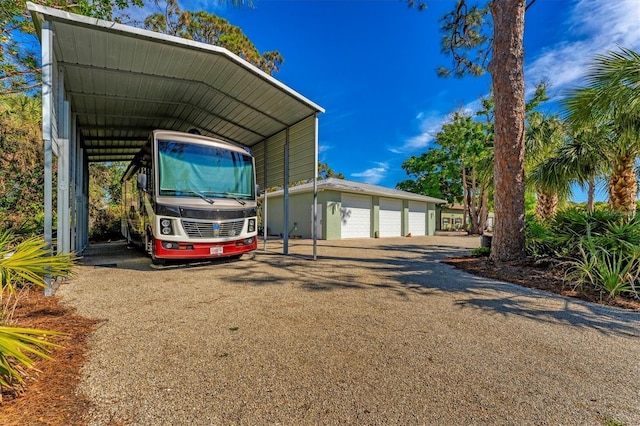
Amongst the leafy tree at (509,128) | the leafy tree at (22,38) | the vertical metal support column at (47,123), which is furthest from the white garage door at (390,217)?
the vertical metal support column at (47,123)

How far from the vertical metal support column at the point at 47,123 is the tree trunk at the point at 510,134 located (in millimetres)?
8597

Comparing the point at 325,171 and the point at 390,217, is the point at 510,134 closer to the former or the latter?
the point at 390,217

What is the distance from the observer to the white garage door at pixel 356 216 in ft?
52.9

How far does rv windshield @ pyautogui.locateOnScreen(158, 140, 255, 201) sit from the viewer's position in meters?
5.89

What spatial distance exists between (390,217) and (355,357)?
1694cm

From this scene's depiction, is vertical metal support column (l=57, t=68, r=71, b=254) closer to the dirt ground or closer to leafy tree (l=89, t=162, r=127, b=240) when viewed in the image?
the dirt ground

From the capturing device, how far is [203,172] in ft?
20.5

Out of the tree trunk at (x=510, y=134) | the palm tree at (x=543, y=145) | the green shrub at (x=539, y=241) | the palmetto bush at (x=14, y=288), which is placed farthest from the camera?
the palm tree at (x=543, y=145)

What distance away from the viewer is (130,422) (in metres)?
1.65

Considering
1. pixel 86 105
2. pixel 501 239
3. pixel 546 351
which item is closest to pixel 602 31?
pixel 501 239

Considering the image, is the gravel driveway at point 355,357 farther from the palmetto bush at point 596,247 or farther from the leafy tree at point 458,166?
the leafy tree at point 458,166

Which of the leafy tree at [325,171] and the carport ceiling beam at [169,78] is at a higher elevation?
the leafy tree at [325,171]

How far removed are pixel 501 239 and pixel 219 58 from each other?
7.48 meters

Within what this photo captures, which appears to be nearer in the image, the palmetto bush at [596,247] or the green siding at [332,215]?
the palmetto bush at [596,247]
